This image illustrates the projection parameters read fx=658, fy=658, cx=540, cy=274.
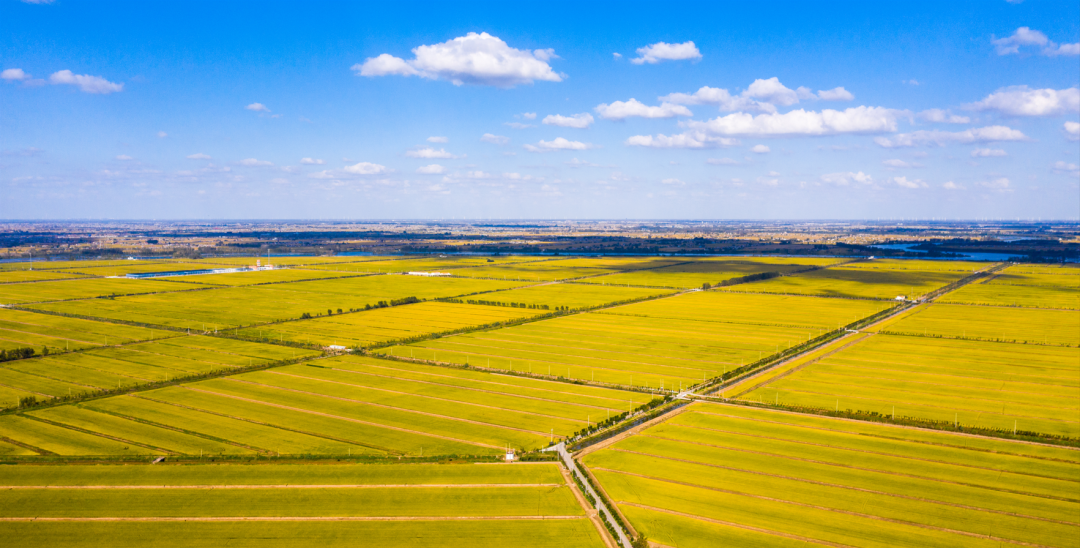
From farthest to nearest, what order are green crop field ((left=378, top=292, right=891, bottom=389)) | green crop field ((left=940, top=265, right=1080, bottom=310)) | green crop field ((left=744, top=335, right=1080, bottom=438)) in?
green crop field ((left=940, top=265, right=1080, bottom=310)), green crop field ((left=378, top=292, right=891, bottom=389)), green crop field ((left=744, top=335, right=1080, bottom=438))

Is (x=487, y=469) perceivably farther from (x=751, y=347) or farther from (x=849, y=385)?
(x=751, y=347)

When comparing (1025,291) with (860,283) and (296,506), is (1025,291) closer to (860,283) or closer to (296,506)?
(860,283)

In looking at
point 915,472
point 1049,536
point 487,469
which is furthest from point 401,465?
point 1049,536

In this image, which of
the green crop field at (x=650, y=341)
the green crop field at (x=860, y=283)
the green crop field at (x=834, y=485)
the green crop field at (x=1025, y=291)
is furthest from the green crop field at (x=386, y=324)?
the green crop field at (x=1025, y=291)

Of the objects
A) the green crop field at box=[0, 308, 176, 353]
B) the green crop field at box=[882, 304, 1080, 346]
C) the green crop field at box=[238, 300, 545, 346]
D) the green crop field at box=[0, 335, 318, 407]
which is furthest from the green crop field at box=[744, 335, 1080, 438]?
the green crop field at box=[0, 308, 176, 353]

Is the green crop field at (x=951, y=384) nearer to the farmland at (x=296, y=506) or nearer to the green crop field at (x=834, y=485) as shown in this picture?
the green crop field at (x=834, y=485)

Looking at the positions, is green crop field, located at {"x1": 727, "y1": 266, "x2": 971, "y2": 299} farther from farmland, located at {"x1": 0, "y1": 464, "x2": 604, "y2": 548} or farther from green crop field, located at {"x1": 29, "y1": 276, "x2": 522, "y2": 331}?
farmland, located at {"x1": 0, "y1": 464, "x2": 604, "y2": 548}
